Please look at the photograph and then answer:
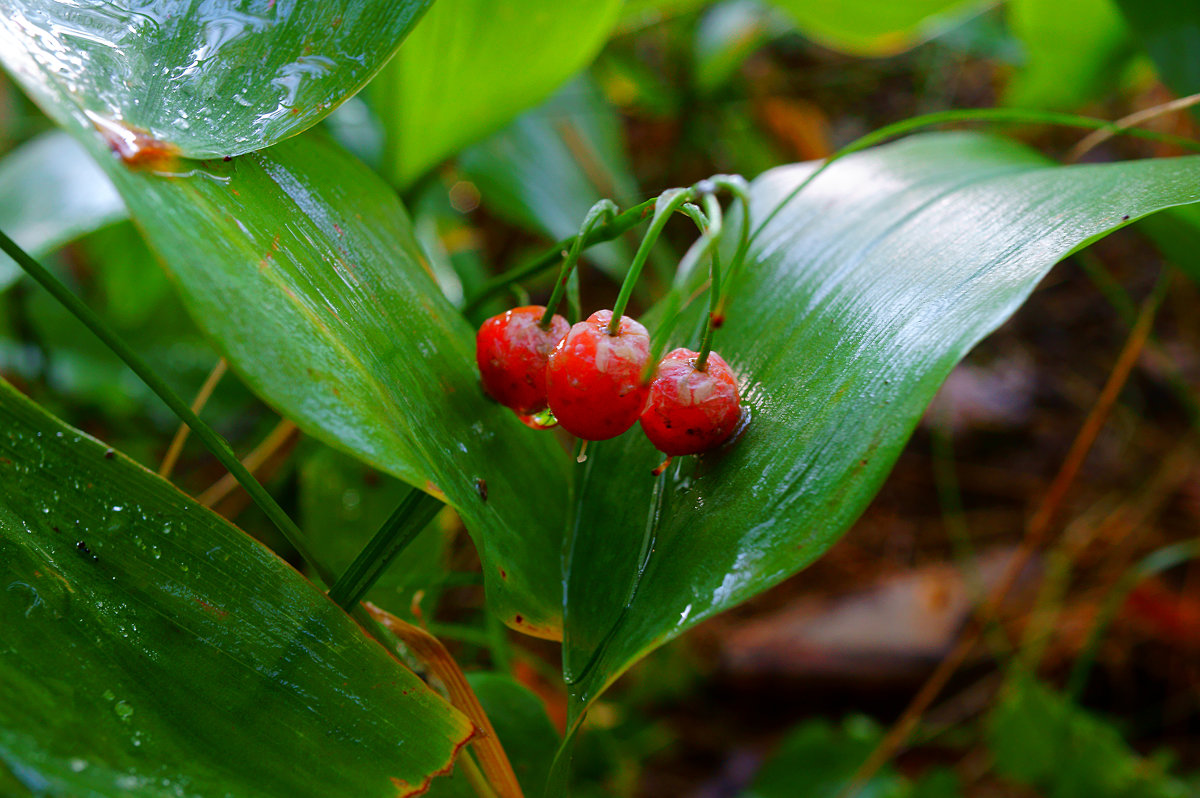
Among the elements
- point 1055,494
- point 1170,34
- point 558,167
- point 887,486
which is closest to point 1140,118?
point 1170,34

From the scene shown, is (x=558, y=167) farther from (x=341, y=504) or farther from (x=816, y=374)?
(x=816, y=374)

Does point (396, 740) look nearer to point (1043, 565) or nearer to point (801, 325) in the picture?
point (801, 325)

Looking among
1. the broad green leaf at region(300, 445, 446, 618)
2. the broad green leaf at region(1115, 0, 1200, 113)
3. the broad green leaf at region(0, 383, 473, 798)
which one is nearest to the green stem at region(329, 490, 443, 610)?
the broad green leaf at region(0, 383, 473, 798)

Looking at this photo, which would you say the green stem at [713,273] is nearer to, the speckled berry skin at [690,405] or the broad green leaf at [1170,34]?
the speckled berry skin at [690,405]

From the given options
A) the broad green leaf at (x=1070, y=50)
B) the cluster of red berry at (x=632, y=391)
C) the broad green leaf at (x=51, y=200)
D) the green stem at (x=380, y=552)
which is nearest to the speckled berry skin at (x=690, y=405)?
the cluster of red berry at (x=632, y=391)

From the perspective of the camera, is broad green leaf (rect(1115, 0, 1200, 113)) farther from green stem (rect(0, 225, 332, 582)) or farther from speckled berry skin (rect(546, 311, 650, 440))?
green stem (rect(0, 225, 332, 582))

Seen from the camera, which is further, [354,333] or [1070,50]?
[1070,50]
